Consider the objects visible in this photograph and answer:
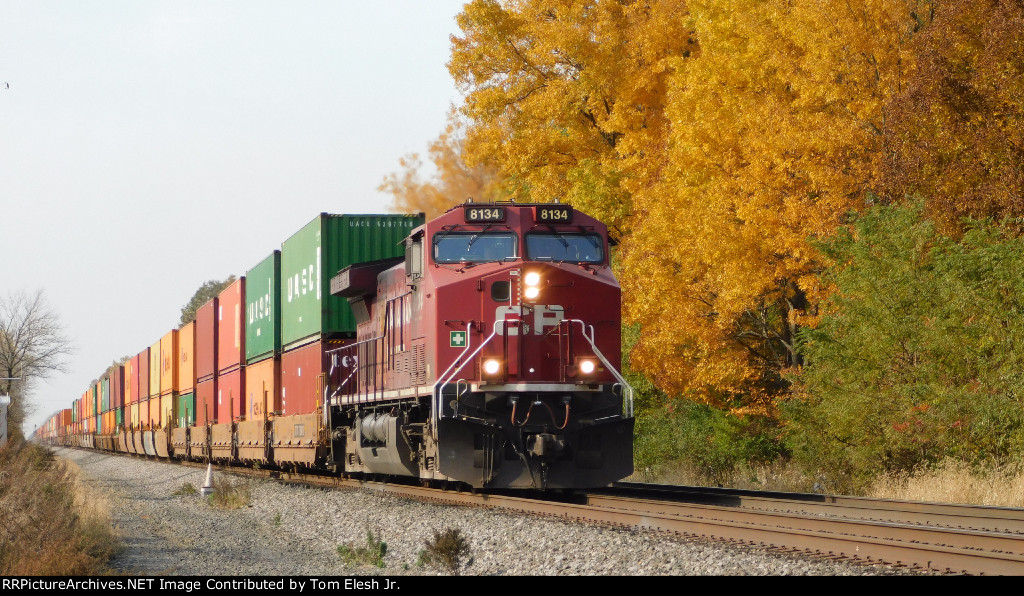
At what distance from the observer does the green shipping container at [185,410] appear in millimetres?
33656

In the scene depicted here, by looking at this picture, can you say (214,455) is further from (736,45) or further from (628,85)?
(736,45)

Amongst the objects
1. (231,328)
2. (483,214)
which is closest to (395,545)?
(483,214)

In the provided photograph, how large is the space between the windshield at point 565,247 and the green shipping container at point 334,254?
18.9 ft

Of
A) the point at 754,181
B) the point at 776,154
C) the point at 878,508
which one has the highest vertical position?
the point at 776,154

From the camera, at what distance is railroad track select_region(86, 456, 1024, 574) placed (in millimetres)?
8484

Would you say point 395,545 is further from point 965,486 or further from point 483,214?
point 965,486

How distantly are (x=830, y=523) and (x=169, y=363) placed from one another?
3140 cm

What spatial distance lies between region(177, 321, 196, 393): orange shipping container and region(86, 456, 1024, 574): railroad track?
18359 millimetres

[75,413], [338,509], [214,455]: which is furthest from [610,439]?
[75,413]

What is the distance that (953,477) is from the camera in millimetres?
15133

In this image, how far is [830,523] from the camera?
1052 cm

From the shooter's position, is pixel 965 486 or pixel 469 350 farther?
pixel 965 486

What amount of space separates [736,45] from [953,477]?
9.99 meters

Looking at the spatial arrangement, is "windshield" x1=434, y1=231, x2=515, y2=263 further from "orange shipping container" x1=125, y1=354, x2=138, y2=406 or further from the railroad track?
"orange shipping container" x1=125, y1=354, x2=138, y2=406
